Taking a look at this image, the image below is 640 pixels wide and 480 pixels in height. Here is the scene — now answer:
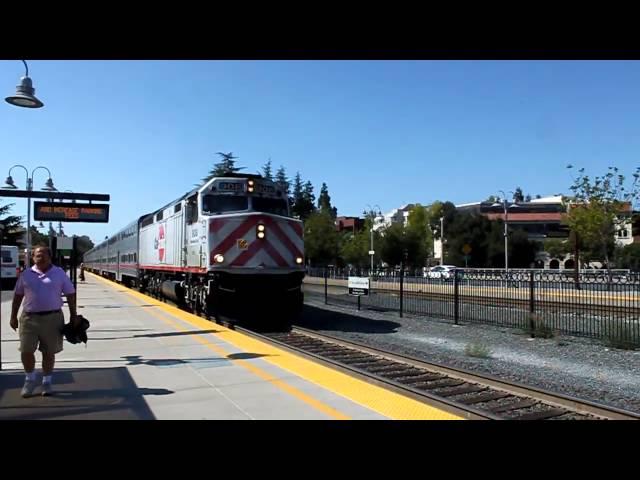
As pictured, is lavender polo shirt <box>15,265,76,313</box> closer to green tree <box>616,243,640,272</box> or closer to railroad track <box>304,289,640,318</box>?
railroad track <box>304,289,640,318</box>

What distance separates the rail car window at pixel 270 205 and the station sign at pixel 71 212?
6190mm

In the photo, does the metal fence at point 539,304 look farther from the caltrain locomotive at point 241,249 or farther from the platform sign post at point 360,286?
the caltrain locomotive at point 241,249

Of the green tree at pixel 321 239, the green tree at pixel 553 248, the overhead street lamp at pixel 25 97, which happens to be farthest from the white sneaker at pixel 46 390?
the green tree at pixel 553 248

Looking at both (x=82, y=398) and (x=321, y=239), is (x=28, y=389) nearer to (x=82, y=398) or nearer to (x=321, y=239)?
(x=82, y=398)

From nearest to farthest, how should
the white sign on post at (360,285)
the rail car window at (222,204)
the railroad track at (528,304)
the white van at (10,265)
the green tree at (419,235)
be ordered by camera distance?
the rail car window at (222,204)
the railroad track at (528,304)
the white sign on post at (360,285)
the white van at (10,265)
the green tree at (419,235)

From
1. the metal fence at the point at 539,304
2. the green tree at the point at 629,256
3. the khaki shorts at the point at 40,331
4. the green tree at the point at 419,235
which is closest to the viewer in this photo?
the khaki shorts at the point at 40,331

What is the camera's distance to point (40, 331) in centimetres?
661

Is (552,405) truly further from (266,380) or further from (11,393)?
(11,393)

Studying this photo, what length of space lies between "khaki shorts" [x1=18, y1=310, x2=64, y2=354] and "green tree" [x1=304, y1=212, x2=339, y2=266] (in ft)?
196

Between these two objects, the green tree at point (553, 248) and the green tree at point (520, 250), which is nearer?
the green tree at point (520, 250)

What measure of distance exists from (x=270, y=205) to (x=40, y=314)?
31.4 feet

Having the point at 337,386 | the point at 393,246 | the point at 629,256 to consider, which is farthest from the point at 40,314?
the point at 629,256

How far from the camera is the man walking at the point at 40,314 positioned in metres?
6.59
